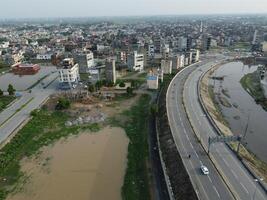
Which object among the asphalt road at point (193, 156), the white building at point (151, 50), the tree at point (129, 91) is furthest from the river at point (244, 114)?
the white building at point (151, 50)

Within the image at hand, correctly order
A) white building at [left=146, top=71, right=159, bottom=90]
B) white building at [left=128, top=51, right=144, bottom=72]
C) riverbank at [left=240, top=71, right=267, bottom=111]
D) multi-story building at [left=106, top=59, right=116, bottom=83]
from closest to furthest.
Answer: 1. riverbank at [left=240, top=71, right=267, bottom=111]
2. white building at [left=146, top=71, right=159, bottom=90]
3. multi-story building at [left=106, top=59, right=116, bottom=83]
4. white building at [left=128, top=51, right=144, bottom=72]

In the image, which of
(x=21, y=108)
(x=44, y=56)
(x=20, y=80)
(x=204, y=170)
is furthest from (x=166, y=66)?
(x=44, y=56)

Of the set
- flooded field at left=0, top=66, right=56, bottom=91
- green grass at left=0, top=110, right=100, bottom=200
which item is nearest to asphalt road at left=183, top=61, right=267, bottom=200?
green grass at left=0, top=110, right=100, bottom=200

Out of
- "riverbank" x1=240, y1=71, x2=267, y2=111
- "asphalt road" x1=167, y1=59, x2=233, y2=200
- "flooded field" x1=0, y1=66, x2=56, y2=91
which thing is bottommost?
"riverbank" x1=240, y1=71, x2=267, y2=111

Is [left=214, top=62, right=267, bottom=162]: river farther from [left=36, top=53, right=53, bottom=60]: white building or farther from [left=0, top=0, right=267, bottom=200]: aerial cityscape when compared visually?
[left=36, top=53, right=53, bottom=60]: white building

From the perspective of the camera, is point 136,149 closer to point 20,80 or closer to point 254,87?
point 254,87

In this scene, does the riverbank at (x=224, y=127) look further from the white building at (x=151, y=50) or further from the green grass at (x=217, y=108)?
the white building at (x=151, y=50)

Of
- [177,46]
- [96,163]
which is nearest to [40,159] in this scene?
[96,163]
